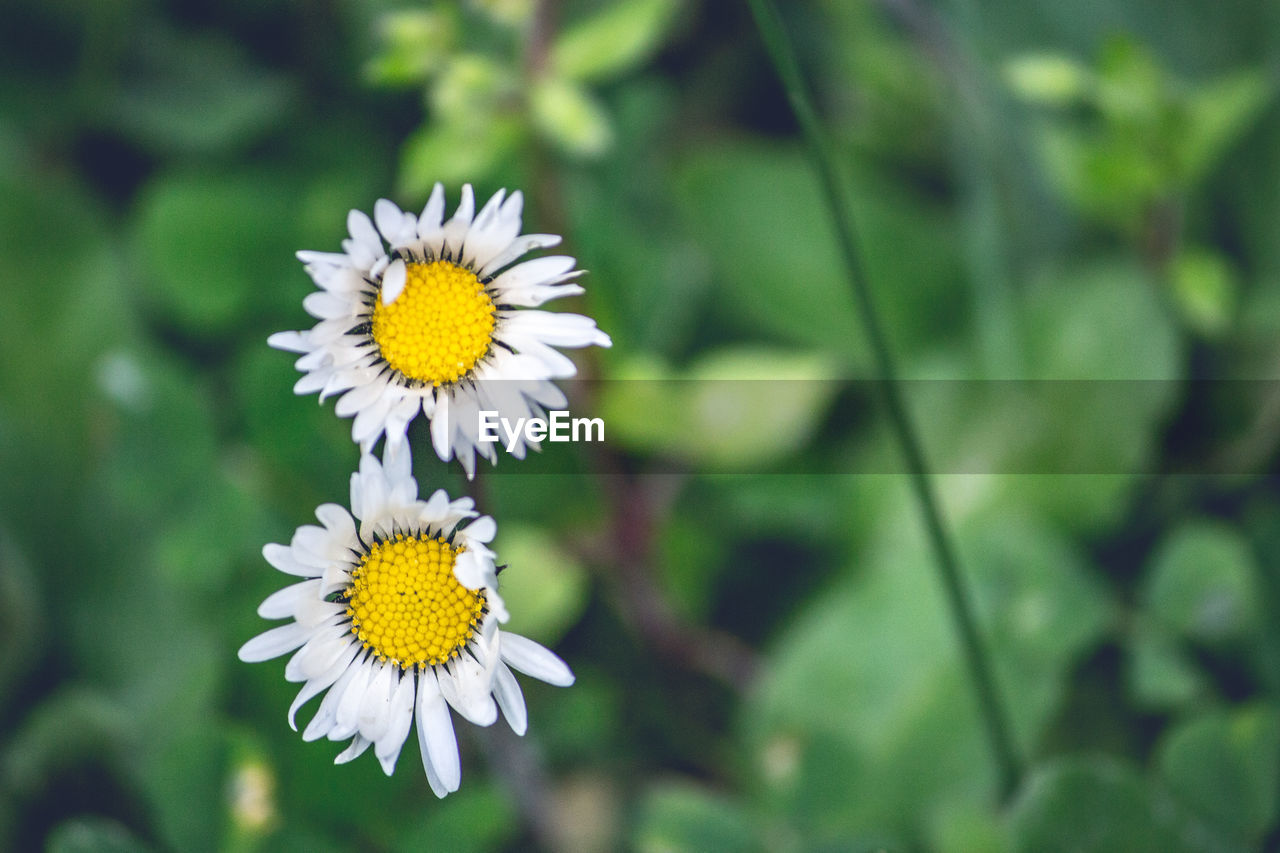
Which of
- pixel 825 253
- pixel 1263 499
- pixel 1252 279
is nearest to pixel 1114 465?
pixel 1263 499

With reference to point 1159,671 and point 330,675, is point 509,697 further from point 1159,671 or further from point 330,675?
point 1159,671

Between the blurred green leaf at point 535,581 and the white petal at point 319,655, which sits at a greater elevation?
the blurred green leaf at point 535,581

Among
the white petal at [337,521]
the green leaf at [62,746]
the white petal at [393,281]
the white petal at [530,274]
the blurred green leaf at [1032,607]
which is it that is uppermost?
the blurred green leaf at [1032,607]

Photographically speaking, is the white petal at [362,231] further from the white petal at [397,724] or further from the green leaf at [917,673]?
the green leaf at [917,673]

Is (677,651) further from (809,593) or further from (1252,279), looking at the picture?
(1252,279)

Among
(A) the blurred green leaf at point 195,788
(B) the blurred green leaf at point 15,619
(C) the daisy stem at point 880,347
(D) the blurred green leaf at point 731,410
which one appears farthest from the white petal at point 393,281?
(B) the blurred green leaf at point 15,619

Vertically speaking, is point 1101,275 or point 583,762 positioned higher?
point 1101,275

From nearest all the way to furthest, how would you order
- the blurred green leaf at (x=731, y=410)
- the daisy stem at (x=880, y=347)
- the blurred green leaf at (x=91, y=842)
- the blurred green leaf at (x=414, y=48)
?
the daisy stem at (x=880, y=347) → the blurred green leaf at (x=91, y=842) → the blurred green leaf at (x=414, y=48) → the blurred green leaf at (x=731, y=410)
